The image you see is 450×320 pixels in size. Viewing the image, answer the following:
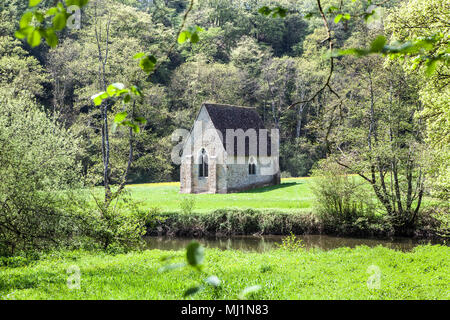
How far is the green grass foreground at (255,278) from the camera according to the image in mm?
6719

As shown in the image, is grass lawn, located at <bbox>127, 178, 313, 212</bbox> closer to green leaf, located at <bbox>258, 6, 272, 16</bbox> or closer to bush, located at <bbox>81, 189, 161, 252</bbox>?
bush, located at <bbox>81, 189, 161, 252</bbox>

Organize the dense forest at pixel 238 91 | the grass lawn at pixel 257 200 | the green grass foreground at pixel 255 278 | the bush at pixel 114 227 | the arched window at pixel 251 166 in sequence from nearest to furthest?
1. the dense forest at pixel 238 91
2. the green grass foreground at pixel 255 278
3. the bush at pixel 114 227
4. the grass lawn at pixel 257 200
5. the arched window at pixel 251 166

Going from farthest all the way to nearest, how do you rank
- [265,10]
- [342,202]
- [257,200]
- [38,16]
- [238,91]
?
[238,91]
[257,200]
[342,202]
[265,10]
[38,16]

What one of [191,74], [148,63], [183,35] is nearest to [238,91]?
[191,74]

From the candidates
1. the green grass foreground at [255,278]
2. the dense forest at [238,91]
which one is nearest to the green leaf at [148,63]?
the dense forest at [238,91]

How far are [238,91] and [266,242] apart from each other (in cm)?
3394

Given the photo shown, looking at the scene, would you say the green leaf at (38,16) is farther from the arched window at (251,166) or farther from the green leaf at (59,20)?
the arched window at (251,166)

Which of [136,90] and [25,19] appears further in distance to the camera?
[136,90]

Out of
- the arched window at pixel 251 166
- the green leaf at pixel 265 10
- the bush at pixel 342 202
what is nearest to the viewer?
the green leaf at pixel 265 10

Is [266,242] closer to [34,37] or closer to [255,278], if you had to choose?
[255,278]

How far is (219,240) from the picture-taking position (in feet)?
70.3

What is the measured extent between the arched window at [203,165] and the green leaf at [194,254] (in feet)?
114

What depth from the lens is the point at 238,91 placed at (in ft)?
170

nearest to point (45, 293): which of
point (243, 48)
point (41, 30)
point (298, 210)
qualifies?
point (41, 30)
